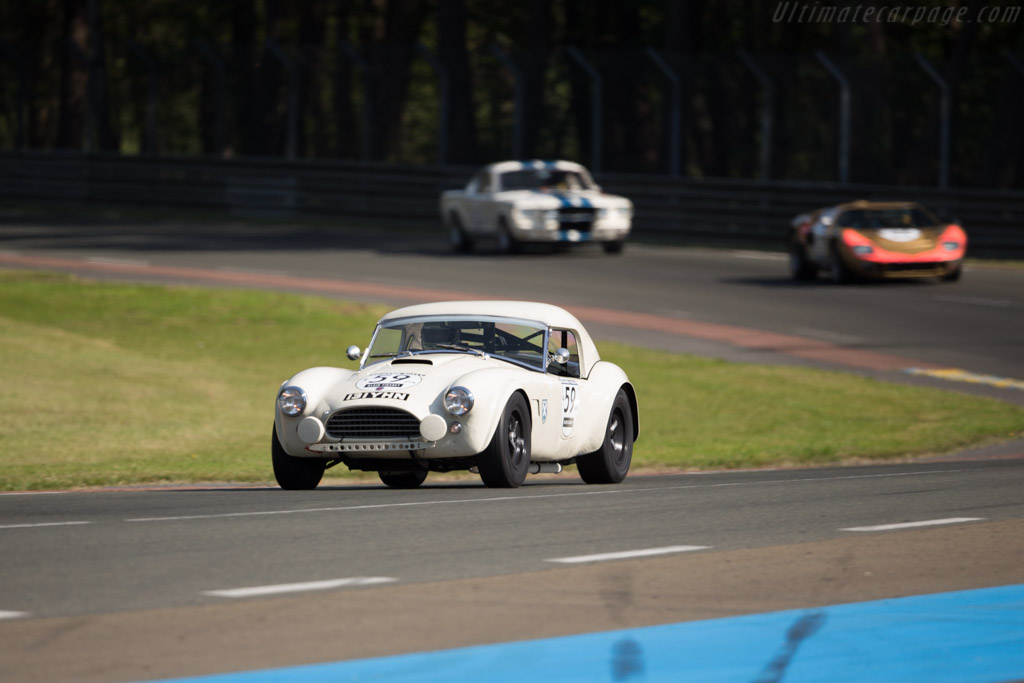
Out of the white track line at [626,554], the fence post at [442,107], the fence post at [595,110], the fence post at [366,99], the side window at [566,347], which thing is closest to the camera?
the white track line at [626,554]

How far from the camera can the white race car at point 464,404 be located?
10.5 meters

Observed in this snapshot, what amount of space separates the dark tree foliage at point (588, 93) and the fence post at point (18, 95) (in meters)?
0.05

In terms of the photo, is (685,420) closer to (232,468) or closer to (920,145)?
(232,468)

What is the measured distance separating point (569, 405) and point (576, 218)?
67.6ft

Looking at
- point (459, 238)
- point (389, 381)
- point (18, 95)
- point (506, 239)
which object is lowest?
point (459, 238)

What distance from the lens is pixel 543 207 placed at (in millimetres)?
31656

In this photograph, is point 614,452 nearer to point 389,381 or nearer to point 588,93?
point 389,381

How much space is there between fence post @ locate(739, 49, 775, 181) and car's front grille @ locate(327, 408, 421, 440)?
962 inches

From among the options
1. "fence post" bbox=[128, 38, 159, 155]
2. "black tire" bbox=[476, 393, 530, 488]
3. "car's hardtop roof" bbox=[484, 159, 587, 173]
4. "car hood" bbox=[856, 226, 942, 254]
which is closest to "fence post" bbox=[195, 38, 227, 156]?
"fence post" bbox=[128, 38, 159, 155]

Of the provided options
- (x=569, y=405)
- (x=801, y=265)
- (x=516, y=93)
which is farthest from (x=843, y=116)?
(x=569, y=405)

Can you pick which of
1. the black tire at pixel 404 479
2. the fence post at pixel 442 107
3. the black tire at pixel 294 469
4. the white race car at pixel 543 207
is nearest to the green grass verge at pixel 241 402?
the black tire at pixel 404 479

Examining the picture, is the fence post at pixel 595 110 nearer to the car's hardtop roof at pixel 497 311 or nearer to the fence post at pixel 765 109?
the fence post at pixel 765 109

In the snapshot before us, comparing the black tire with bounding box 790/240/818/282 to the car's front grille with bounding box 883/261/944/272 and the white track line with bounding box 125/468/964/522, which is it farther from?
the white track line with bounding box 125/468/964/522

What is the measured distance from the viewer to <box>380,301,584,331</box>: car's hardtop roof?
11.8 metres
